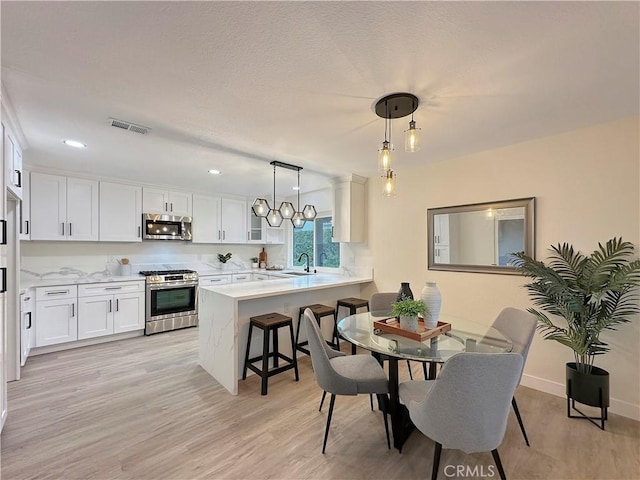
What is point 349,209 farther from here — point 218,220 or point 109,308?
point 109,308

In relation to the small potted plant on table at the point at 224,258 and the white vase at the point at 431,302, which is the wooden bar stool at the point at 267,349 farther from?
the small potted plant on table at the point at 224,258

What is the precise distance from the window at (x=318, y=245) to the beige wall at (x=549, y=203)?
5.49ft

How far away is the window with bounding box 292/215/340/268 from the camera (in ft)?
17.2

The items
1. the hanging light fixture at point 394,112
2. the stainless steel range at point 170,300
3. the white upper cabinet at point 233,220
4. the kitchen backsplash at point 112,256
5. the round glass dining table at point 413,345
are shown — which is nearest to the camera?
the round glass dining table at point 413,345

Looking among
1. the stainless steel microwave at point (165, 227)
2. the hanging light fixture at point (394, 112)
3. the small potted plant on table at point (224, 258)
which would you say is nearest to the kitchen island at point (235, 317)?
the hanging light fixture at point (394, 112)

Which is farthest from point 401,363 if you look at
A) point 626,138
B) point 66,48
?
point 66,48

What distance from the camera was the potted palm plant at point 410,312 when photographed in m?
A: 1.99

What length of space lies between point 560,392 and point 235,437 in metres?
2.87

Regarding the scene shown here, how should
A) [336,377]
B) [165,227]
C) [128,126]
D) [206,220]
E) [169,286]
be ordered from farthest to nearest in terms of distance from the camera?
[206,220] < [165,227] < [169,286] < [128,126] < [336,377]

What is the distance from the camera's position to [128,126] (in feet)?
8.11

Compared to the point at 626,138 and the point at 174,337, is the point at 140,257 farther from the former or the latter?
the point at 626,138

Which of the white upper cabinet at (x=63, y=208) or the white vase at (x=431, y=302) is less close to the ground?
the white upper cabinet at (x=63, y=208)

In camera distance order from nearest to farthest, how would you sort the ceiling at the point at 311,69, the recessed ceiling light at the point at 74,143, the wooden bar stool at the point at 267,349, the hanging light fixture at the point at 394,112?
the ceiling at the point at 311,69 < the hanging light fixture at the point at 394,112 < the wooden bar stool at the point at 267,349 < the recessed ceiling light at the point at 74,143

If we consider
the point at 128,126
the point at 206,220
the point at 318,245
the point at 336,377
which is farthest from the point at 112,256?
the point at 336,377
